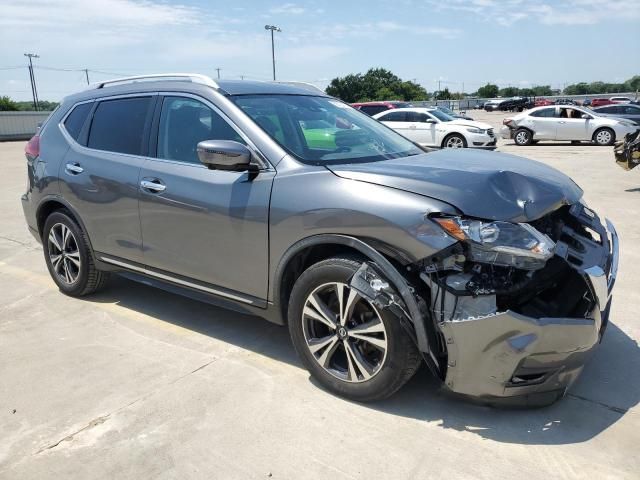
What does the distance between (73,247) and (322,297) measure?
2.73 m

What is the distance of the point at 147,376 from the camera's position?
3.54 m

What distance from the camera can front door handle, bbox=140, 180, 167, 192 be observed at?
3.84 meters

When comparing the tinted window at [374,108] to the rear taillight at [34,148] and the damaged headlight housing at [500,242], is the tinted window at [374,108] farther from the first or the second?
the damaged headlight housing at [500,242]

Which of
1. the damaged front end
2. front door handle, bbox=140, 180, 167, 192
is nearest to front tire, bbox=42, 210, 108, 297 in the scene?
front door handle, bbox=140, 180, 167, 192

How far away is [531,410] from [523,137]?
65.6 ft

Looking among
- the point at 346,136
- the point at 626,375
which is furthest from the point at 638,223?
the point at 346,136

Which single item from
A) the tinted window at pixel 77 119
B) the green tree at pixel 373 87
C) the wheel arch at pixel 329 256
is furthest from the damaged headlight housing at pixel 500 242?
the green tree at pixel 373 87

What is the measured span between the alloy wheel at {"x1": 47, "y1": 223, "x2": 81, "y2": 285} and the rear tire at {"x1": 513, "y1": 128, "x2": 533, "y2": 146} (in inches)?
766

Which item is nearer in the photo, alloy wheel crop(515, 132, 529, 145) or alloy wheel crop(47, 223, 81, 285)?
alloy wheel crop(47, 223, 81, 285)

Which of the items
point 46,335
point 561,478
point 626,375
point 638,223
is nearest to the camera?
point 561,478

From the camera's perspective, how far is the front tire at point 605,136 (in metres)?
20.0

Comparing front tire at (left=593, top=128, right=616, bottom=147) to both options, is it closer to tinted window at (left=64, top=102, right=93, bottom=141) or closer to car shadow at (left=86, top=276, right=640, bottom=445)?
car shadow at (left=86, top=276, right=640, bottom=445)

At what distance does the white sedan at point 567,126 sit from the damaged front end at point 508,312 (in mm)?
19618

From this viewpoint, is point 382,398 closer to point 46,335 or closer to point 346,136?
point 346,136
